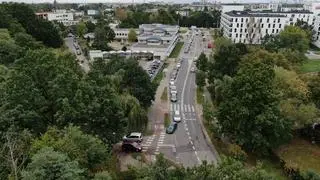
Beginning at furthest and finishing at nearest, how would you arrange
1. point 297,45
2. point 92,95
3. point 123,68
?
point 297,45, point 123,68, point 92,95

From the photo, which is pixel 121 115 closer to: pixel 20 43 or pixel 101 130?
pixel 101 130

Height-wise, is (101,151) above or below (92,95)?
below

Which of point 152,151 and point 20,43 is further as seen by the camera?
point 20,43

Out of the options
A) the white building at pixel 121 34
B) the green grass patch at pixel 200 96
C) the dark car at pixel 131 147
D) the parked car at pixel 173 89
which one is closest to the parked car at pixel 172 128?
the dark car at pixel 131 147

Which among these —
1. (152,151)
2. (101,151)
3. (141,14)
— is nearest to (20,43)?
(152,151)

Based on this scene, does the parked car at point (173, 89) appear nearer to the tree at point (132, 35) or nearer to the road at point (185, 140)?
the road at point (185, 140)

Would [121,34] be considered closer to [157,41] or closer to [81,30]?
[81,30]

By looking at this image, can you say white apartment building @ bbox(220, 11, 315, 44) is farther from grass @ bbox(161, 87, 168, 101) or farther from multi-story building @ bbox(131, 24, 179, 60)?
grass @ bbox(161, 87, 168, 101)
